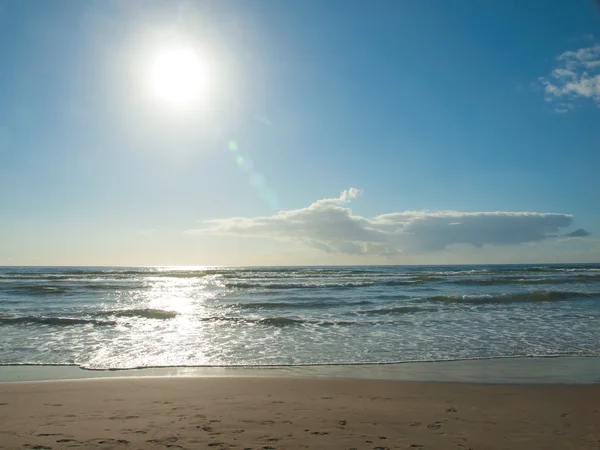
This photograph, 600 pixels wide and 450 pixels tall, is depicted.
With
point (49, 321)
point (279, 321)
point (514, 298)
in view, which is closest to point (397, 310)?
point (279, 321)

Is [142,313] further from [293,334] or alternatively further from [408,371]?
[408,371]

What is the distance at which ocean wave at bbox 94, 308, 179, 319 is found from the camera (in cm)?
1670

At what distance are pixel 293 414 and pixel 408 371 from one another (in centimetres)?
340

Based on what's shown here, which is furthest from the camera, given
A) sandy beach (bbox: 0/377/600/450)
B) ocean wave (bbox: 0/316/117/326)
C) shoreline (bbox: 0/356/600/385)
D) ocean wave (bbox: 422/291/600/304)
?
ocean wave (bbox: 422/291/600/304)

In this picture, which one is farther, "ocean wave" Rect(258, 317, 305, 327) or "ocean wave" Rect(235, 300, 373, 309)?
"ocean wave" Rect(235, 300, 373, 309)

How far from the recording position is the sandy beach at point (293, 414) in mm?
4848

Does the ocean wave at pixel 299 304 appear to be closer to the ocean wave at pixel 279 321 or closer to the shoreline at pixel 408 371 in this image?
the ocean wave at pixel 279 321

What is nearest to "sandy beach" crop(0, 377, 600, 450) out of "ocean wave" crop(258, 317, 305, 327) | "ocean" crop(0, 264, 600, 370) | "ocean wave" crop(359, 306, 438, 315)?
"ocean" crop(0, 264, 600, 370)

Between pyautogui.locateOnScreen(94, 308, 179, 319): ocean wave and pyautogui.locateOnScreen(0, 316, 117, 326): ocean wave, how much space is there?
63.8 inches

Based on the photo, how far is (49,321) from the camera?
48.8 ft

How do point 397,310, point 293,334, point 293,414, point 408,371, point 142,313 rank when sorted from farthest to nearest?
1. point 397,310
2. point 142,313
3. point 293,334
4. point 408,371
5. point 293,414

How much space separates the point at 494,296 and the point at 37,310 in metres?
23.1

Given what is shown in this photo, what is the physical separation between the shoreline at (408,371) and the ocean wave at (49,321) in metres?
6.05

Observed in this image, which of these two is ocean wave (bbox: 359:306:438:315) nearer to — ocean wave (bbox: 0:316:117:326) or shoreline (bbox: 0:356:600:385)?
shoreline (bbox: 0:356:600:385)
